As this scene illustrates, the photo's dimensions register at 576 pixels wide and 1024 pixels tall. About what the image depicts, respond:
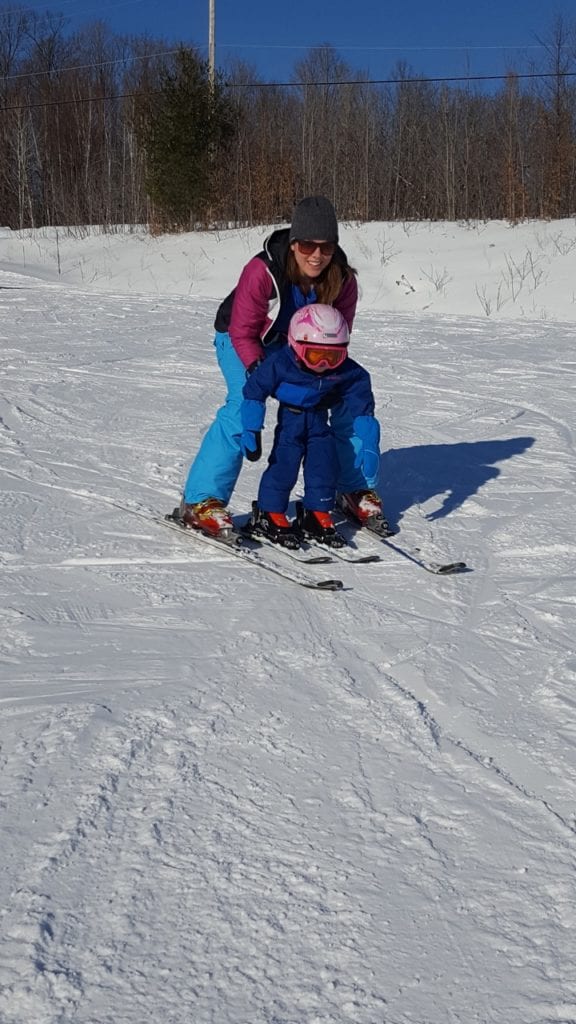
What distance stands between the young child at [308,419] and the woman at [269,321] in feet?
0.49

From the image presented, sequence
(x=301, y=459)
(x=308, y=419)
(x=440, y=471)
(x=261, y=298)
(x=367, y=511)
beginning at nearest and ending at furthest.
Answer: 1. (x=261, y=298)
2. (x=308, y=419)
3. (x=301, y=459)
4. (x=367, y=511)
5. (x=440, y=471)

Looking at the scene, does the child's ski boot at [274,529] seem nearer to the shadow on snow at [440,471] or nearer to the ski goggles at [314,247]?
the shadow on snow at [440,471]

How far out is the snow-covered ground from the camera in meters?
1.90

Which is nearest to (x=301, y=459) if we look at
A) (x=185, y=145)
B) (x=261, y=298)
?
(x=261, y=298)

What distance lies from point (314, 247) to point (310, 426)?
2.58 feet

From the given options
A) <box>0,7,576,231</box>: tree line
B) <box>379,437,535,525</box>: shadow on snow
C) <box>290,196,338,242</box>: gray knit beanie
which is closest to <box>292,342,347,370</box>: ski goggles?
<box>290,196,338,242</box>: gray knit beanie

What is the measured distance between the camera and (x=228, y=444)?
4.73 metres

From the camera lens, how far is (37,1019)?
1.77 m

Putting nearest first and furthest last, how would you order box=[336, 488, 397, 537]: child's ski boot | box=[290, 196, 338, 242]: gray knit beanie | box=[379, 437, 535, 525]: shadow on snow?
box=[290, 196, 338, 242]: gray knit beanie < box=[336, 488, 397, 537]: child's ski boot < box=[379, 437, 535, 525]: shadow on snow

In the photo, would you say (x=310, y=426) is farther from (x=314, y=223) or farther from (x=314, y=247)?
(x=314, y=223)

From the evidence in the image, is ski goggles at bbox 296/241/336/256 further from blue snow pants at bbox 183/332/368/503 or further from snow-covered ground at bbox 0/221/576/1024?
snow-covered ground at bbox 0/221/576/1024

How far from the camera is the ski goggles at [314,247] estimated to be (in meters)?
Result: 4.41

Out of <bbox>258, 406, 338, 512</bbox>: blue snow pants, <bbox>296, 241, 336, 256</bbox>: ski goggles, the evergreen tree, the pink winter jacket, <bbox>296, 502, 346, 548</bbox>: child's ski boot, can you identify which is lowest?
<bbox>296, 502, 346, 548</bbox>: child's ski boot

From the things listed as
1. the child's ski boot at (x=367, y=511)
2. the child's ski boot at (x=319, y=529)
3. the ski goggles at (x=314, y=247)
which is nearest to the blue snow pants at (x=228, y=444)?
the child's ski boot at (x=367, y=511)
